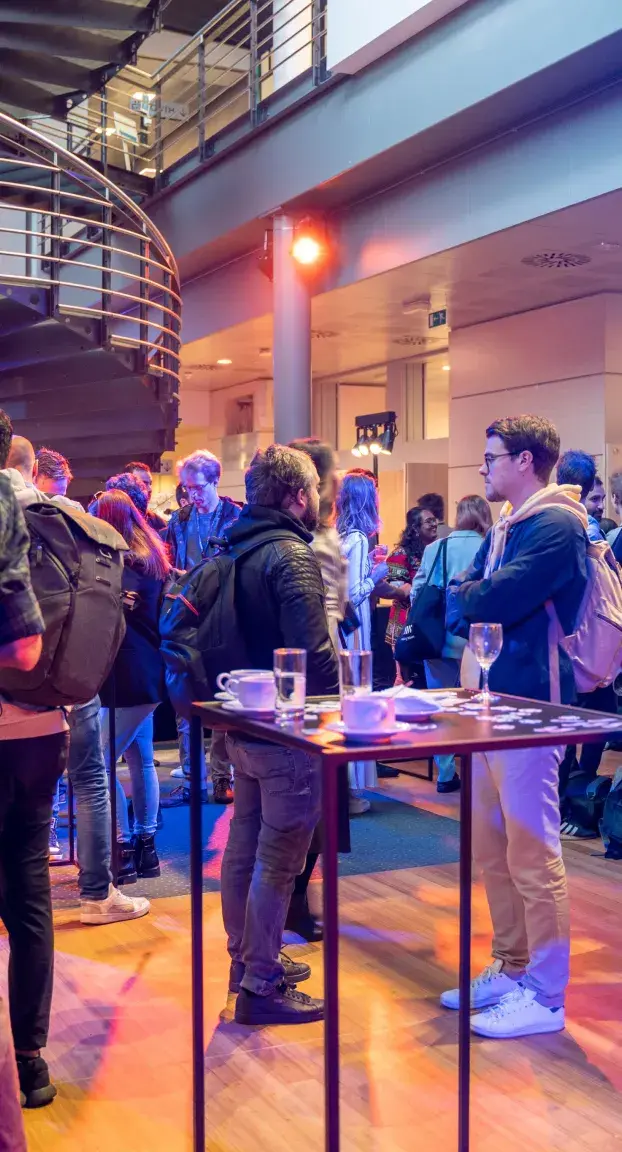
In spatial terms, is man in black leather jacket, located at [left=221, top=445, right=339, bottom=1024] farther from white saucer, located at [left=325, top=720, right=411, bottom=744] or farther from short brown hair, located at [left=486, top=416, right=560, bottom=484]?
white saucer, located at [left=325, top=720, right=411, bottom=744]

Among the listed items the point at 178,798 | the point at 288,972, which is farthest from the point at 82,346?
the point at 288,972

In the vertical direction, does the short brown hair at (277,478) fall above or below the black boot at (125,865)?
above

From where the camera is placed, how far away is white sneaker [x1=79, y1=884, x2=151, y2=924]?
3.76m

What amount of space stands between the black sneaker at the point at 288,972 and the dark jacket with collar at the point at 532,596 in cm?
100

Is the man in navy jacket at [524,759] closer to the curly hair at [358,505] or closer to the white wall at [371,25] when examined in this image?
the curly hair at [358,505]

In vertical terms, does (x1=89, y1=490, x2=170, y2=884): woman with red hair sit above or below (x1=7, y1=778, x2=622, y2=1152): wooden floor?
above

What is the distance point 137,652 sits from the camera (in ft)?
13.2

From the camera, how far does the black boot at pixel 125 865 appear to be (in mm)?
4129

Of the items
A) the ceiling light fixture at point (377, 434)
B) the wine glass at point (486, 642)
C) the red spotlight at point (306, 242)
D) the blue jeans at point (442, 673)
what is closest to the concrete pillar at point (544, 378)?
the ceiling light fixture at point (377, 434)

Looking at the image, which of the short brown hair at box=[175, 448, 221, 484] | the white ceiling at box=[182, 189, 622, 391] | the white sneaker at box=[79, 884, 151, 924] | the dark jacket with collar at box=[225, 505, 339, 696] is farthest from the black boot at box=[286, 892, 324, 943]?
the white ceiling at box=[182, 189, 622, 391]

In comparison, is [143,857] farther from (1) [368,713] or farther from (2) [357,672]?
(1) [368,713]

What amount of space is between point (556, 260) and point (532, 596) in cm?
542

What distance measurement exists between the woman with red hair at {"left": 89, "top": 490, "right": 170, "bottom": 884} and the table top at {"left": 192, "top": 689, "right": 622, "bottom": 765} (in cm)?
169

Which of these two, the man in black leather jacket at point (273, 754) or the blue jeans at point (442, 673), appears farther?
the blue jeans at point (442, 673)
